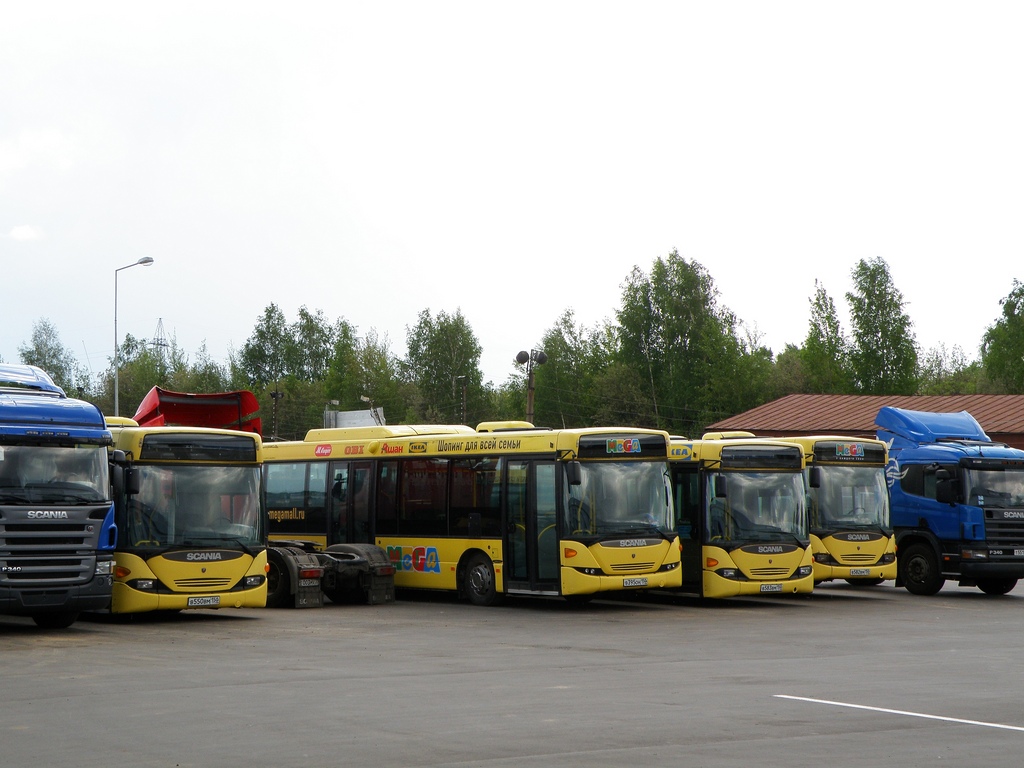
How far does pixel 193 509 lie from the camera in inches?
766

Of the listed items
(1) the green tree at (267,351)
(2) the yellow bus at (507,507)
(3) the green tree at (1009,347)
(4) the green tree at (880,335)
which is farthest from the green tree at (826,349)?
(2) the yellow bus at (507,507)

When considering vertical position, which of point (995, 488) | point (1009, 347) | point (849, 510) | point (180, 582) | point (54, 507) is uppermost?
point (1009, 347)

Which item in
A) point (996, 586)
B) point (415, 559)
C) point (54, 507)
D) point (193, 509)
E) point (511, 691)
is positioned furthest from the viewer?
point (996, 586)

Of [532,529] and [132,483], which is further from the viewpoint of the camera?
[532,529]

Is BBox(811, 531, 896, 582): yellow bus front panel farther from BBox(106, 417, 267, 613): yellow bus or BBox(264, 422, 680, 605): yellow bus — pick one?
BBox(106, 417, 267, 613): yellow bus

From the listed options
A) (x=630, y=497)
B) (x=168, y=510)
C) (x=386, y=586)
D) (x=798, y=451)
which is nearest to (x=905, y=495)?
(x=798, y=451)

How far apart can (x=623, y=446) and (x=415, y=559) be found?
15.7 feet

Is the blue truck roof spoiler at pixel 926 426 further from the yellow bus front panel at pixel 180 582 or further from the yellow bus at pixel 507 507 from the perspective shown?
the yellow bus front panel at pixel 180 582

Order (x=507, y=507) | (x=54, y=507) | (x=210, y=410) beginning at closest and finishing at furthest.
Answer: (x=54, y=507)
(x=507, y=507)
(x=210, y=410)

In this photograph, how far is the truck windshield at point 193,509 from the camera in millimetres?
19109

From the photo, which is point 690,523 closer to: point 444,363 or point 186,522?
point 186,522

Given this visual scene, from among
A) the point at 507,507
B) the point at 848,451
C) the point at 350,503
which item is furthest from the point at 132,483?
the point at 848,451

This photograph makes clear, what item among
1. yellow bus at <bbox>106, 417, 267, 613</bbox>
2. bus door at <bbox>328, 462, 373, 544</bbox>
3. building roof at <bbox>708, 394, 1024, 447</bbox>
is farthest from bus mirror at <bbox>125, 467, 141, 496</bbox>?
building roof at <bbox>708, 394, 1024, 447</bbox>

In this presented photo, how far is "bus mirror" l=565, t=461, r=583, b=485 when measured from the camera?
2108cm
